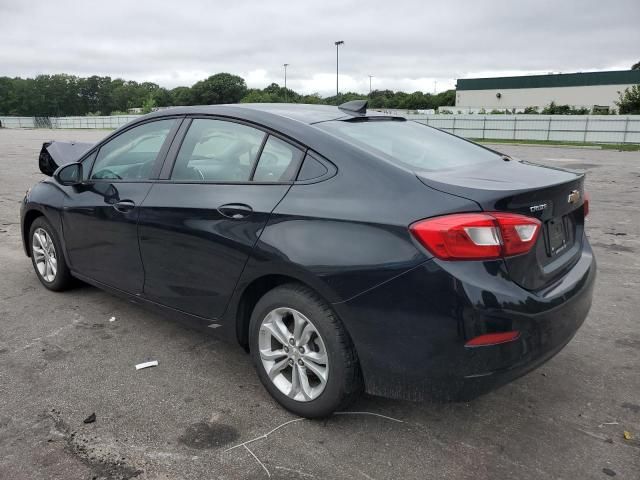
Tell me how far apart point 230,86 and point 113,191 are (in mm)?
105927

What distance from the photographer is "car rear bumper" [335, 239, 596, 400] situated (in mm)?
2229

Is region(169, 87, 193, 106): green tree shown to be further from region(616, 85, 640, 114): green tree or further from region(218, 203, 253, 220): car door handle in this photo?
region(218, 203, 253, 220): car door handle

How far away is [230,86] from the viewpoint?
104 m

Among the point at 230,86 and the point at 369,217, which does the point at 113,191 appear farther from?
the point at 230,86

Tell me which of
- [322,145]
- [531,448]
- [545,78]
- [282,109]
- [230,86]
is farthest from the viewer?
[230,86]

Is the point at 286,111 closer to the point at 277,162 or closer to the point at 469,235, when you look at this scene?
the point at 277,162

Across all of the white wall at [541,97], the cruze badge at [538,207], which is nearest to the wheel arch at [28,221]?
the cruze badge at [538,207]

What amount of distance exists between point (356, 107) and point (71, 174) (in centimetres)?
220

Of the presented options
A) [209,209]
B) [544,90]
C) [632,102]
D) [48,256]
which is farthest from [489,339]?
[544,90]

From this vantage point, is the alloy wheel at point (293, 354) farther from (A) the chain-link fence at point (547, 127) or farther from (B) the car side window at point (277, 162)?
(A) the chain-link fence at point (547, 127)

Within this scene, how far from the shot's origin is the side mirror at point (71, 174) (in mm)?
4066

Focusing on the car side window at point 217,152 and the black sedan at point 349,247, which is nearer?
the black sedan at point 349,247

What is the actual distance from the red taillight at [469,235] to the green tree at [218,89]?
99128 mm

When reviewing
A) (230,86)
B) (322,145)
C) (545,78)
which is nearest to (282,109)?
(322,145)
